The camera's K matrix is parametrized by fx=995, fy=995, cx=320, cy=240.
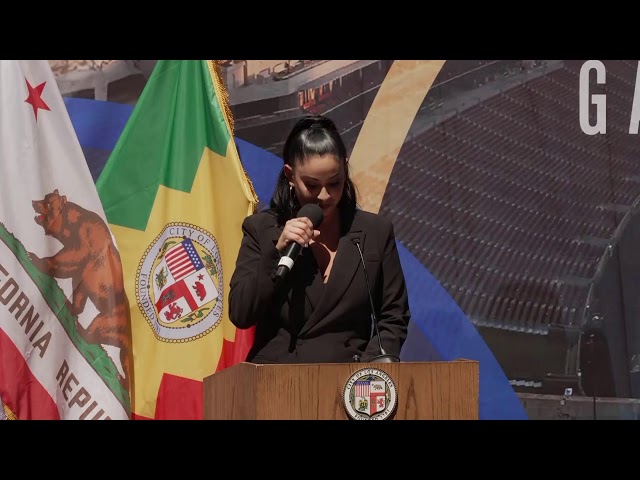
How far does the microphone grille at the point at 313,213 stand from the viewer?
8.52 feet

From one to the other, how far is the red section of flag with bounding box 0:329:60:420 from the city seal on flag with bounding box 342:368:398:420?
1879mm

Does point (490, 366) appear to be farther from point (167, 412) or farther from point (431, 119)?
point (167, 412)

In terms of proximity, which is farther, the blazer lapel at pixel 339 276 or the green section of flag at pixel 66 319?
the green section of flag at pixel 66 319

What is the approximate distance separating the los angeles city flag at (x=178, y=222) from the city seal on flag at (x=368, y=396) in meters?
1.67

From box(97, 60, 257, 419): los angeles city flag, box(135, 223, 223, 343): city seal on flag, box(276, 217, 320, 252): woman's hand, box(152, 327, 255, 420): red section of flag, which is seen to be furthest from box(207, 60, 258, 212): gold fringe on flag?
box(276, 217, 320, 252): woman's hand

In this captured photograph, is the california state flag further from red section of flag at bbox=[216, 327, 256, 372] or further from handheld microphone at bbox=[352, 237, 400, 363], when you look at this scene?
handheld microphone at bbox=[352, 237, 400, 363]

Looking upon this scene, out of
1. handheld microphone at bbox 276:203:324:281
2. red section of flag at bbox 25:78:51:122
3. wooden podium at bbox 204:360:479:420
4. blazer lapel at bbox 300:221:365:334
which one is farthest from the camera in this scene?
red section of flag at bbox 25:78:51:122

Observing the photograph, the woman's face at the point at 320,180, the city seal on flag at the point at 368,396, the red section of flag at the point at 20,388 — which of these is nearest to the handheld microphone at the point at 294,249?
the woman's face at the point at 320,180

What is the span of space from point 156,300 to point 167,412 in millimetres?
439

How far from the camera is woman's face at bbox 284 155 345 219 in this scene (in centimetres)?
275

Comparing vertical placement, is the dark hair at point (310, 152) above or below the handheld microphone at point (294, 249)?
above

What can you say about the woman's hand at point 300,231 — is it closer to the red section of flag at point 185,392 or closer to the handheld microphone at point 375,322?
the handheld microphone at point 375,322

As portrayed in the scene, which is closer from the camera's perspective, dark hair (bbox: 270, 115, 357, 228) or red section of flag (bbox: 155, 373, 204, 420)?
dark hair (bbox: 270, 115, 357, 228)

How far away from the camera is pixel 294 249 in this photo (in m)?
2.49
